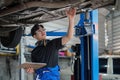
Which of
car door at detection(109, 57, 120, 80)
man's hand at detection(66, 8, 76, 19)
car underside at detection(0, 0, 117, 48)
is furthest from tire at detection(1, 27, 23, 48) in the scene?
car door at detection(109, 57, 120, 80)

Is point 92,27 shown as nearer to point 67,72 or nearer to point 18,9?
point 18,9

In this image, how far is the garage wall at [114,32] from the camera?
1059cm

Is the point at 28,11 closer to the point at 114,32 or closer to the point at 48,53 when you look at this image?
the point at 48,53

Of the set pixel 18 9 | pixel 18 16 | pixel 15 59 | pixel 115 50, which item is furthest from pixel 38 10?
pixel 115 50

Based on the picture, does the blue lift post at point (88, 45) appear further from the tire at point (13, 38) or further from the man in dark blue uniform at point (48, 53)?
the tire at point (13, 38)

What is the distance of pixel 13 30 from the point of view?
15.2 feet

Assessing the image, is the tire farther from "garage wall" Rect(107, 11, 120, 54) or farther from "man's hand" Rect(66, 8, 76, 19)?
"garage wall" Rect(107, 11, 120, 54)

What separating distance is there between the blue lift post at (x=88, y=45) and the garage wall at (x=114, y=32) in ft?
21.3

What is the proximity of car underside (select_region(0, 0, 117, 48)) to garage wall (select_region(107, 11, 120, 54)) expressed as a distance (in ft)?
21.0

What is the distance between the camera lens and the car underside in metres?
Answer: 3.28

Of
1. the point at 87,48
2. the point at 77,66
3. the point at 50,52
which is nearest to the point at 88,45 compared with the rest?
the point at 87,48

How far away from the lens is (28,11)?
146 inches

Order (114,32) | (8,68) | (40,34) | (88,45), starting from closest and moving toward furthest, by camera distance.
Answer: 1. (40,34)
2. (88,45)
3. (8,68)
4. (114,32)

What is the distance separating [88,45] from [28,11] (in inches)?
39.0
